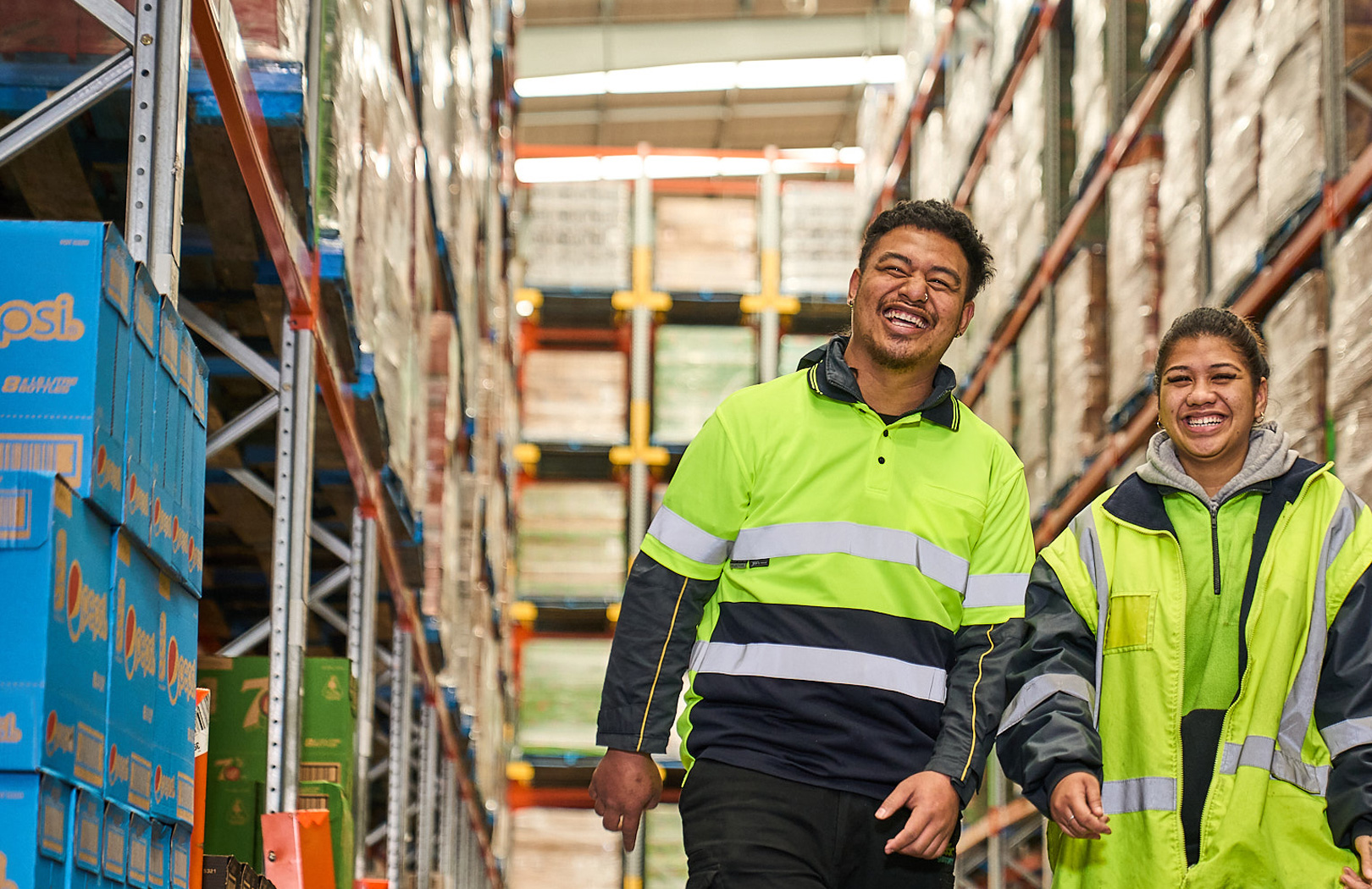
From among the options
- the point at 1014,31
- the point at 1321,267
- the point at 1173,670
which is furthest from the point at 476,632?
the point at 1173,670

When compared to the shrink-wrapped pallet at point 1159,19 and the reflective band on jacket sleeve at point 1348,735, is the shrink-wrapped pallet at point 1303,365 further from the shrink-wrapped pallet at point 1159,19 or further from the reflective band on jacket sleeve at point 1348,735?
the reflective band on jacket sleeve at point 1348,735

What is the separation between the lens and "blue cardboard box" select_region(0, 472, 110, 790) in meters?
1.75

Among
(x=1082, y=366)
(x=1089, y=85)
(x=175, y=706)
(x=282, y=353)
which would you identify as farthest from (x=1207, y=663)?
(x=1089, y=85)

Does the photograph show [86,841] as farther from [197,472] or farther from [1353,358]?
[1353,358]

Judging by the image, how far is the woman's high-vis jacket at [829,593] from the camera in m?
2.63

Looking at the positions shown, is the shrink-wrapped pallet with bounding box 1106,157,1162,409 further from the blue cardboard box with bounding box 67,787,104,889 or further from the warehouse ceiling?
the warehouse ceiling

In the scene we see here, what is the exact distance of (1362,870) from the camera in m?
2.52

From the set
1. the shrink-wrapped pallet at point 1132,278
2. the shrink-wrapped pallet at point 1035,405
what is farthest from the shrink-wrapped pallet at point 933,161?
the shrink-wrapped pallet at point 1132,278

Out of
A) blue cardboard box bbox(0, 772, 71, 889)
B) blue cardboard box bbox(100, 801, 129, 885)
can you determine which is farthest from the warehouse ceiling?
blue cardboard box bbox(0, 772, 71, 889)

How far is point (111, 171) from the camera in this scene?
371 centimetres

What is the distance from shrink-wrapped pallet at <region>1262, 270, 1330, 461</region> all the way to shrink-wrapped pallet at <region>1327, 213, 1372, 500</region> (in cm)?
18

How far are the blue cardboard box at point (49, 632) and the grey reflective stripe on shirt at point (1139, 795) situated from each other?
61.6 inches

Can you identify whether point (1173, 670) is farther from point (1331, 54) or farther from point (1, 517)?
point (1331, 54)

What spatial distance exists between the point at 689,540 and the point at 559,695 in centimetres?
864
